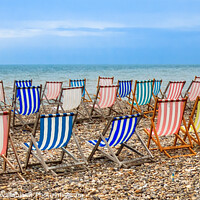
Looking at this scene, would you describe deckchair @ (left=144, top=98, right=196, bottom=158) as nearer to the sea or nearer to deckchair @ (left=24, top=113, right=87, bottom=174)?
deckchair @ (left=24, top=113, right=87, bottom=174)

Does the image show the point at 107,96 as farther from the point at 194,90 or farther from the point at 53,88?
the point at 194,90

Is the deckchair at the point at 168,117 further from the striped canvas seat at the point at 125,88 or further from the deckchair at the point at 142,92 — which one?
the striped canvas seat at the point at 125,88

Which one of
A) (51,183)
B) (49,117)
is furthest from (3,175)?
(49,117)

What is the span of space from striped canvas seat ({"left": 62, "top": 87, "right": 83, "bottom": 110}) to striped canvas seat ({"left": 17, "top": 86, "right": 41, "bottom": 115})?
0.58m

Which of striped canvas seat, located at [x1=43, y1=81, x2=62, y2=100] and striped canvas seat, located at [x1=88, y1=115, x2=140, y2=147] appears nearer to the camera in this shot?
striped canvas seat, located at [x1=88, y1=115, x2=140, y2=147]

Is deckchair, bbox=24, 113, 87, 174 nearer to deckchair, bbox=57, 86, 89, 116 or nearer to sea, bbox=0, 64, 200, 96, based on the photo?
deckchair, bbox=57, 86, 89, 116

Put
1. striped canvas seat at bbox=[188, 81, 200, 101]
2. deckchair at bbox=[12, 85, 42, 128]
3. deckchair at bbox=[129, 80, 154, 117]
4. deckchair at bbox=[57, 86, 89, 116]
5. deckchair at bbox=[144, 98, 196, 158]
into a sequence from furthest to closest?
striped canvas seat at bbox=[188, 81, 200, 101] < deckchair at bbox=[129, 80, 154, 117] < deckchair at bbox=[57, 86, 89, 116] < deckchair at bbox=[12, 85, 42, 128] < deckchair at bbox=[144, 98, 196, 158]

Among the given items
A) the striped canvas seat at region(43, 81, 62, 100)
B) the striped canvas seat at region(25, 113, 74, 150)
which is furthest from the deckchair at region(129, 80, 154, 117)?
the striped canvas seat at region(25, 113, 74, 150)

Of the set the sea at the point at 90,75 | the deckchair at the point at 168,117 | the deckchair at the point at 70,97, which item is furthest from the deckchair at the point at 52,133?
the sea at the point at 90,75

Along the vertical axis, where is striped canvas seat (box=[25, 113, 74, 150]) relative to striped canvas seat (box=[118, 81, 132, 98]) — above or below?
below

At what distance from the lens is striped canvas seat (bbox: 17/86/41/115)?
5.69m

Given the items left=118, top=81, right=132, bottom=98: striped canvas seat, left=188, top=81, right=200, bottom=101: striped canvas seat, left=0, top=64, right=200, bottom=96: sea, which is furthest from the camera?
left=0, top=64, right=200, bottom=96: sea

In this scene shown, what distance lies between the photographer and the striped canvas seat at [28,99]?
5688mm

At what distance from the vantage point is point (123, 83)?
7.77 m
